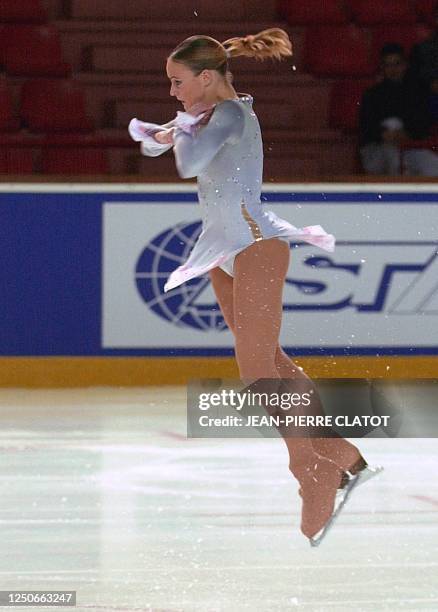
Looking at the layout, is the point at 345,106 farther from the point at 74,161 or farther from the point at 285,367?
the point at 285,367

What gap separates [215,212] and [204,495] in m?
1.56

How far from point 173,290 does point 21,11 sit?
2.50m

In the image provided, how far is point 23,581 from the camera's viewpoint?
12.9 feet

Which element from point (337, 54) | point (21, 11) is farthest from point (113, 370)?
Result: point (337, 54)

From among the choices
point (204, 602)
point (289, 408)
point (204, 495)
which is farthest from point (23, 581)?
point (204, 495)

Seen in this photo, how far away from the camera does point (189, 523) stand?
4.82 meters

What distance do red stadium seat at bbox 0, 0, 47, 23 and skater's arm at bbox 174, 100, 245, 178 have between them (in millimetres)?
6113

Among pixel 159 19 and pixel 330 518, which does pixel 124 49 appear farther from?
pixel 330 518

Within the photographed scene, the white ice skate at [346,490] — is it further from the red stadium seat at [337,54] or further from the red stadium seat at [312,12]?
the red stadium seat at [312,12]

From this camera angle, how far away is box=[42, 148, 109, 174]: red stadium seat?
855 centimetres

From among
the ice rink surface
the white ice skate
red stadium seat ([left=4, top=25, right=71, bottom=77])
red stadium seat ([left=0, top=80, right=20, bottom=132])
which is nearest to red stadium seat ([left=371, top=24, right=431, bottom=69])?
red stadium seat ([left=4, top=25, right=71, bottom=77])

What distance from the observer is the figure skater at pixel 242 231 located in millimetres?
3922

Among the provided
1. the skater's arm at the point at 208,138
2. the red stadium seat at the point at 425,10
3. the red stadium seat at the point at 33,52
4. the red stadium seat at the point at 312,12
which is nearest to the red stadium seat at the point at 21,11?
the red stadium seat at the point at 33,52

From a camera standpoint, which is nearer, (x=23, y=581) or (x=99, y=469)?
(x=23, y=581)
